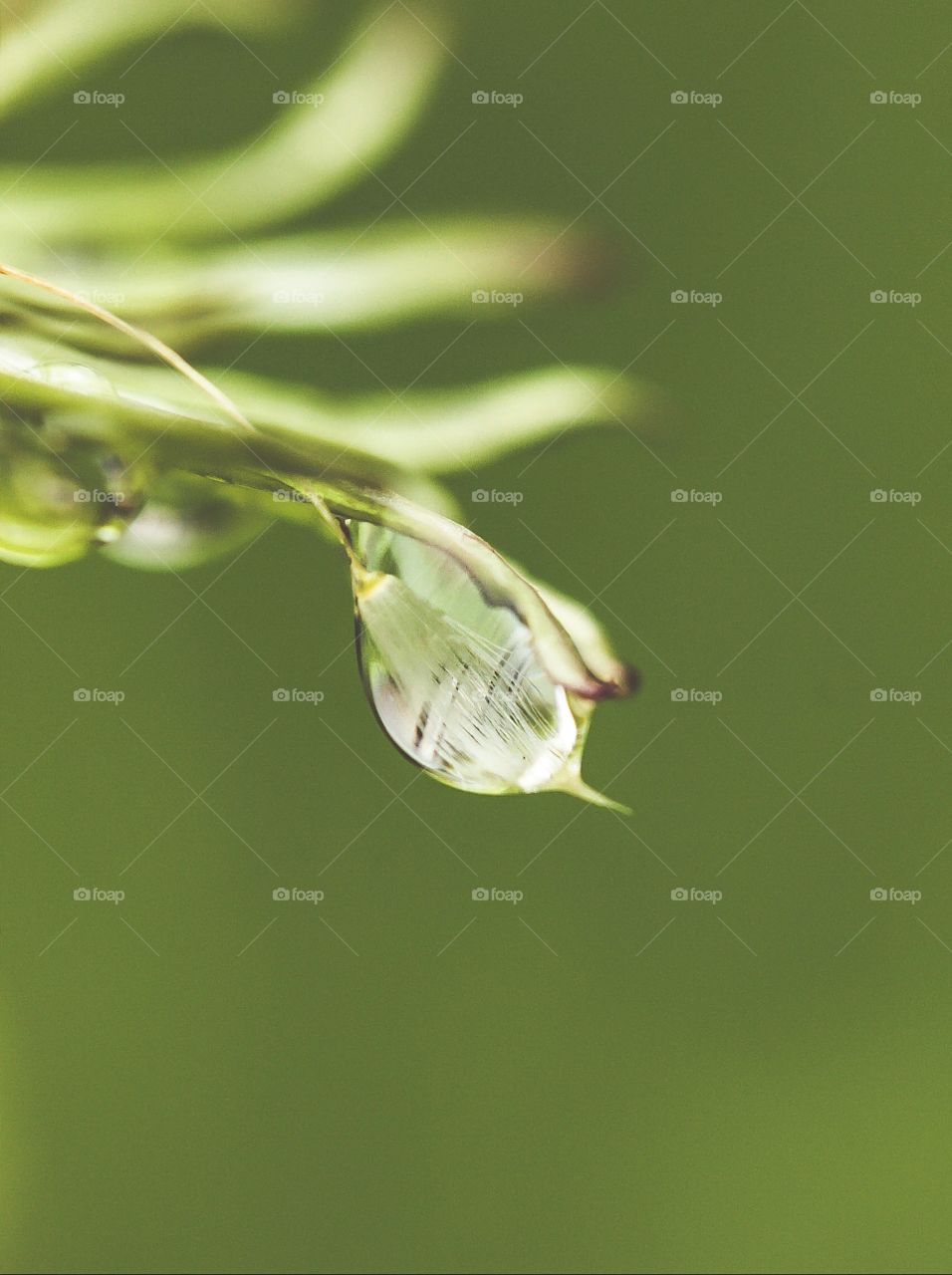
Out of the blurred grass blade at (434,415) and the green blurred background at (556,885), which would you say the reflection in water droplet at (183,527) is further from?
the blurred grass blade at (434,415)

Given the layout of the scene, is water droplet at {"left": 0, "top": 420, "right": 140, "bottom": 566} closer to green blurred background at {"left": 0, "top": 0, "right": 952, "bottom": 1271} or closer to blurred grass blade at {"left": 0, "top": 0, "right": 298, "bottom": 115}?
green blurred background at {"left": 0, "top": 0, "right": 952, "bottom": 1271}

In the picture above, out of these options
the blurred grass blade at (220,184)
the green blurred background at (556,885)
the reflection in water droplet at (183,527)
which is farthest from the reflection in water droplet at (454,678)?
the blurred grass blade at (220,184)

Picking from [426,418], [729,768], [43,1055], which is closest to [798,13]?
[426,418]

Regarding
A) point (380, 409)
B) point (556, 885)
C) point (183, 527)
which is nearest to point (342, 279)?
point (380, 409)

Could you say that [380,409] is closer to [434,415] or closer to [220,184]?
[434,415]

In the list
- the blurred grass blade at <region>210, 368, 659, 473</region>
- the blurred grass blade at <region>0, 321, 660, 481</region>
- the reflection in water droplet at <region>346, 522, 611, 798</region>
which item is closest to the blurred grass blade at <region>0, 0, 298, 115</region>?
the blurred grass blade at <region>0, 321, 660, 481</region>

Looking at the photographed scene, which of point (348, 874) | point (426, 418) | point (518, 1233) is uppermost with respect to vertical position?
point (426, 418)

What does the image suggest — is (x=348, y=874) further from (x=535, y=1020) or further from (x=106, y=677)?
(x=106, y=677)
